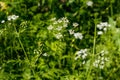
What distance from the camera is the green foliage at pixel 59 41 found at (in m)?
3.43

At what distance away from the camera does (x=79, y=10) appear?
450 centimetres

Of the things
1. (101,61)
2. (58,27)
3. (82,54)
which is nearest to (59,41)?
(58,27)

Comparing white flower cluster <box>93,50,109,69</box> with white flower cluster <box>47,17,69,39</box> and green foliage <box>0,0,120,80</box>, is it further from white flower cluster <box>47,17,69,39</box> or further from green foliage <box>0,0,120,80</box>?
white flower cluster <box>47,17,69,39</box>

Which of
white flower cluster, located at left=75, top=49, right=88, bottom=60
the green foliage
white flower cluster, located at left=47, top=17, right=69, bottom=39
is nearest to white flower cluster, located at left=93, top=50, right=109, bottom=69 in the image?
the green foliage

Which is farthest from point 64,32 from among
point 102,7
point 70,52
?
point 102,7

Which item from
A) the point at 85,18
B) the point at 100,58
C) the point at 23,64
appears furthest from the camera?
the point at 85,18

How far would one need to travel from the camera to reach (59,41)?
3.74 m

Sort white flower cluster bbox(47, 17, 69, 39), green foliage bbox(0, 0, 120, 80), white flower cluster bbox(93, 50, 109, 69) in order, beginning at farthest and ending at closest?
1. white flower cluster bbox(47, 17, 69, 39)
2. green foliage bbox(0, 0, 120, 80)
3. white flower cluster bbox(93, 50, 109, 69)

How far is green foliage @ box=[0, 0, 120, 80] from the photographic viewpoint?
343 centimetres

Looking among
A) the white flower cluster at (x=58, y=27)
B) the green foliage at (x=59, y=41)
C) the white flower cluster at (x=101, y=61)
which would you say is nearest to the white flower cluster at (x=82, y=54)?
the green foliage at (x=59, y=41)

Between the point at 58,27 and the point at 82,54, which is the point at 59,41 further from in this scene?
the point at 82,54

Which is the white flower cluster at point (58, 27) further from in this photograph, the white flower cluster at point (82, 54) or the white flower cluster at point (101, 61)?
the white flower cluster at point (101, 61)

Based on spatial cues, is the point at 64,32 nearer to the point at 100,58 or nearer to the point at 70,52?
the point at 70,52

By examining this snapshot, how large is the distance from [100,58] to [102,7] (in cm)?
141
